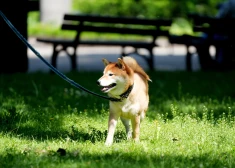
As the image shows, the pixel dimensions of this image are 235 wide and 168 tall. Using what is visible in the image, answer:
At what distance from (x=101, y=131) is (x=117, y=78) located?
1136 mm

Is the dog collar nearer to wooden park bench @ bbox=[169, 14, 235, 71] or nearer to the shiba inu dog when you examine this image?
the shiba inu dog

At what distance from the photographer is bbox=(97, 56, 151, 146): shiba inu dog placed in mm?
5488

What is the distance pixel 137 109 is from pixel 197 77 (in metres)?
5.80

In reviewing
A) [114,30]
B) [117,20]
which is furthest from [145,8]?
[117,20]

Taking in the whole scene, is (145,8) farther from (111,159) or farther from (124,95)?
(111,159)

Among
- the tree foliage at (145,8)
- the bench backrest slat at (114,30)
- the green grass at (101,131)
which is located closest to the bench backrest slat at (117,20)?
the bench backrest slat at (114,30)

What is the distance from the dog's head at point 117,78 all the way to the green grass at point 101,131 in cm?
48

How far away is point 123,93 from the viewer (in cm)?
557

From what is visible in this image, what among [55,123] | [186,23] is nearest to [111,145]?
[55,123]

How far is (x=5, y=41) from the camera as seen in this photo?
11.4 metres

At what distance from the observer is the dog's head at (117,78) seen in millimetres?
A: 5457

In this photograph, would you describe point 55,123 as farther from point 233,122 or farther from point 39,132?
point 233,122

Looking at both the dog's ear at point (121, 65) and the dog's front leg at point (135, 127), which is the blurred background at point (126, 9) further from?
the dog's ear at point (121, 65)

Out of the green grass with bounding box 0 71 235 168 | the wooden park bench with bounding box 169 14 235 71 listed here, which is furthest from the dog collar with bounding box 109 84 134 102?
the wooden park bench with bounding box 169 14 235 71
